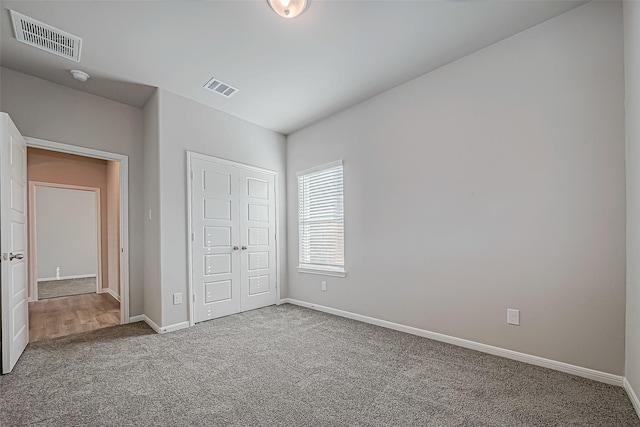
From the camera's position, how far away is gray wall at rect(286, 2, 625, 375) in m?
2.13

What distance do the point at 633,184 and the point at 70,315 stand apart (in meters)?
6.23

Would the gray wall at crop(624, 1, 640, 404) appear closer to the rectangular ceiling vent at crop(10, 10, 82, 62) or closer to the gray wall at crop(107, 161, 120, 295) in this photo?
the rectangular ceiling vent at crop(10, 10, 82, 62)

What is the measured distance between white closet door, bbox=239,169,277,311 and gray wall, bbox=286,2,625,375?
1.49 metres

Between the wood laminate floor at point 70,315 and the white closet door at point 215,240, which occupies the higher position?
the white closet door at point 215,240

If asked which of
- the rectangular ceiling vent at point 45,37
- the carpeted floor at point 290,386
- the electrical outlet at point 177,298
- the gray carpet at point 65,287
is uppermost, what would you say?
the rectangular ceiling vent at point 45,37

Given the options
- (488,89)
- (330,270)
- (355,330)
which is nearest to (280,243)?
(330,270)

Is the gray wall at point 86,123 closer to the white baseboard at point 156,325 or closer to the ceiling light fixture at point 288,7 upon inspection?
the white baseboard at point 156,325

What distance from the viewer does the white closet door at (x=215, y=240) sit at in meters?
3.71

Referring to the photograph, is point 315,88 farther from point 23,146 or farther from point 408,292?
point 23,146

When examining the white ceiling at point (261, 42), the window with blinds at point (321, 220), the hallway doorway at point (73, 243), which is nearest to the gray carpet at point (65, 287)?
the hallway doorway at point (73, 243)

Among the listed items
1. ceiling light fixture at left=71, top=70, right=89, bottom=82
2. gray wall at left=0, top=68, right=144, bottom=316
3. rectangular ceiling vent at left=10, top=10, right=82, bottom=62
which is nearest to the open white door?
gray wall at left=0, top=68, right=144, bottom=316

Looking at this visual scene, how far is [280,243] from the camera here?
4738 mm

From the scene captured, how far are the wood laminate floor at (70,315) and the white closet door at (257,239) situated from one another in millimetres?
1738

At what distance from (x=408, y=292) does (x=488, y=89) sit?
218 cm
